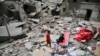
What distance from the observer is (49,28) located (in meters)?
14.7

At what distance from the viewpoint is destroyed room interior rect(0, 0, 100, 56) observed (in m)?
11.4

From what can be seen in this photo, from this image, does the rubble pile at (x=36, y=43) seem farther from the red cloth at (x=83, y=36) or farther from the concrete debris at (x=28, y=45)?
the red cloth at (x=83, y=36)

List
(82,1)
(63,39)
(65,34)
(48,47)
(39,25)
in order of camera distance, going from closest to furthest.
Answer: (48,47) < (63,39) < (65,34) < (39,25) < (82,1)

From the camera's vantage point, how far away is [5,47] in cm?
1162

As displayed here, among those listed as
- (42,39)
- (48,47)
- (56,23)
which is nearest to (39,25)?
(56,23)

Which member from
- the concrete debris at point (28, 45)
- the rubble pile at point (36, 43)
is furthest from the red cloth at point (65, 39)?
the concrete debris at point (28, 45)

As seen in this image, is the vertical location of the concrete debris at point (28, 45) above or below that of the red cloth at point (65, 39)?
below

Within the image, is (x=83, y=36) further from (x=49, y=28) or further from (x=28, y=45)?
(x=28, y=45)

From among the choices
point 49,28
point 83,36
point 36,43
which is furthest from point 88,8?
point 36,43

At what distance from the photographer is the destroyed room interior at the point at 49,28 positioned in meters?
11.4

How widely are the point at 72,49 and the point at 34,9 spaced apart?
6969 millimetres

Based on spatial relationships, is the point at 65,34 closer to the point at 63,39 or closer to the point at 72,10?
the point at 63,39

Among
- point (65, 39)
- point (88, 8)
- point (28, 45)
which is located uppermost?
point (88, 8)

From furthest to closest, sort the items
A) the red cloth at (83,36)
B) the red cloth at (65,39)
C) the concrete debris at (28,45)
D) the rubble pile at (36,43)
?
1. the red cloth at (83,36)
2. the red cloth at (65,39)
3. the concrete debris at (28,45)
4. the rubble pile at (36,43)
